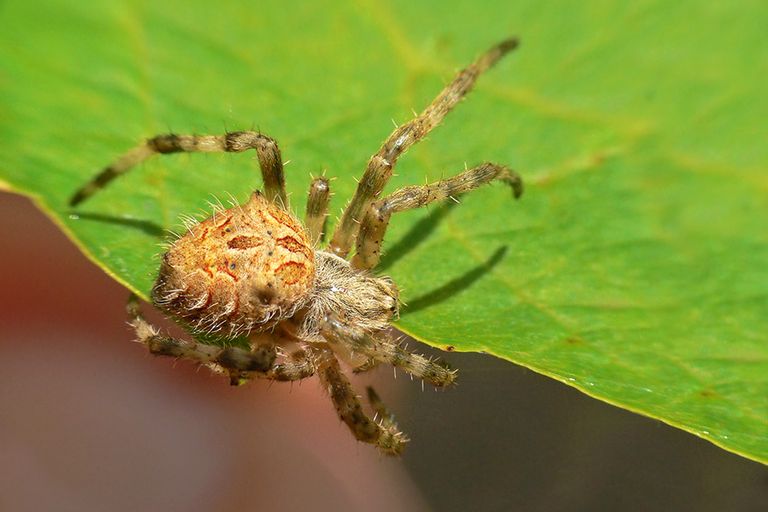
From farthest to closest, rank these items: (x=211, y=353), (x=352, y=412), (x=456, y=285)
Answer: (x=352, y=412) → (x=211, y=353) → (x=456, y=285)

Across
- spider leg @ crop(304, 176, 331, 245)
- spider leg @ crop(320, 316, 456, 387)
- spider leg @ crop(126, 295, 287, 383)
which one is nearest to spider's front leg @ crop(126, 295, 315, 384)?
spider leg @ crop(126, 295, 287, 383)

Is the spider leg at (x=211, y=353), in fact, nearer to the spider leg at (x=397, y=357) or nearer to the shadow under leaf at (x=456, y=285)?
the spider leg at (x=397, y=357)

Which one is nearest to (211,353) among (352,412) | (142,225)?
(142,225)

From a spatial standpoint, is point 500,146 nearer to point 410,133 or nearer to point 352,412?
point 410,133

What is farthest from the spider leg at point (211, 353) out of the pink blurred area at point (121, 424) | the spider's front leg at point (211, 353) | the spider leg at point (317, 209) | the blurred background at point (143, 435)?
the pink blurred area at point (121, 424)

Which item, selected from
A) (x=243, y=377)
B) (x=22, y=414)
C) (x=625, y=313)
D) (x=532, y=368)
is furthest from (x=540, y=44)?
(x=22, y=414)
